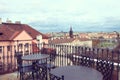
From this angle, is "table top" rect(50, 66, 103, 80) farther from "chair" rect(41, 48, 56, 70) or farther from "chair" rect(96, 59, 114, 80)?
"chair" rect(41, 48, 56, 70)

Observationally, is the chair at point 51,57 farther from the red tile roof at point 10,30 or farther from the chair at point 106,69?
the red tile roof at point 10,30

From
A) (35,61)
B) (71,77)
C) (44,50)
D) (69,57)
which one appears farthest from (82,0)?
(71,77)

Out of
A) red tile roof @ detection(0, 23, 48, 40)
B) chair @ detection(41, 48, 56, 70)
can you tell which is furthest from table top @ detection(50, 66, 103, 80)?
red tile roof @ detection(0, 23, 48, 40)

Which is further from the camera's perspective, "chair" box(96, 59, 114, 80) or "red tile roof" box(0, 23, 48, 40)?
"red tile roof" box(0, 23, 48, 40)

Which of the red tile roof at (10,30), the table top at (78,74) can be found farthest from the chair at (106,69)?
the red tile roof at (10,30)

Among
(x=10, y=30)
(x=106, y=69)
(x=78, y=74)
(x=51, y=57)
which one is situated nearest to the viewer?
(x=78, y=74)

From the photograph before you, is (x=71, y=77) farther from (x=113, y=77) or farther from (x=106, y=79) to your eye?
(x=113, y=77)

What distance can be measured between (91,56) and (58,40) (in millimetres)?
41036

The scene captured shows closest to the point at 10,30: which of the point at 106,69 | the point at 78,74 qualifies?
the point at 106,69

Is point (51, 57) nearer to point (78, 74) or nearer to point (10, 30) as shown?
point (78, 74)

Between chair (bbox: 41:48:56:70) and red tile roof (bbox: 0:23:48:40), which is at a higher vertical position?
red tile roof (bbox: 0:23:48:40)

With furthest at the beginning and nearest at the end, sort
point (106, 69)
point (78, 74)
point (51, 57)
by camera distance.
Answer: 1. point (51, 57)
2. point (106, 69)
3. point (78, 74)

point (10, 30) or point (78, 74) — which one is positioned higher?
point (10, 30)

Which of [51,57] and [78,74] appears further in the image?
[51,57]
